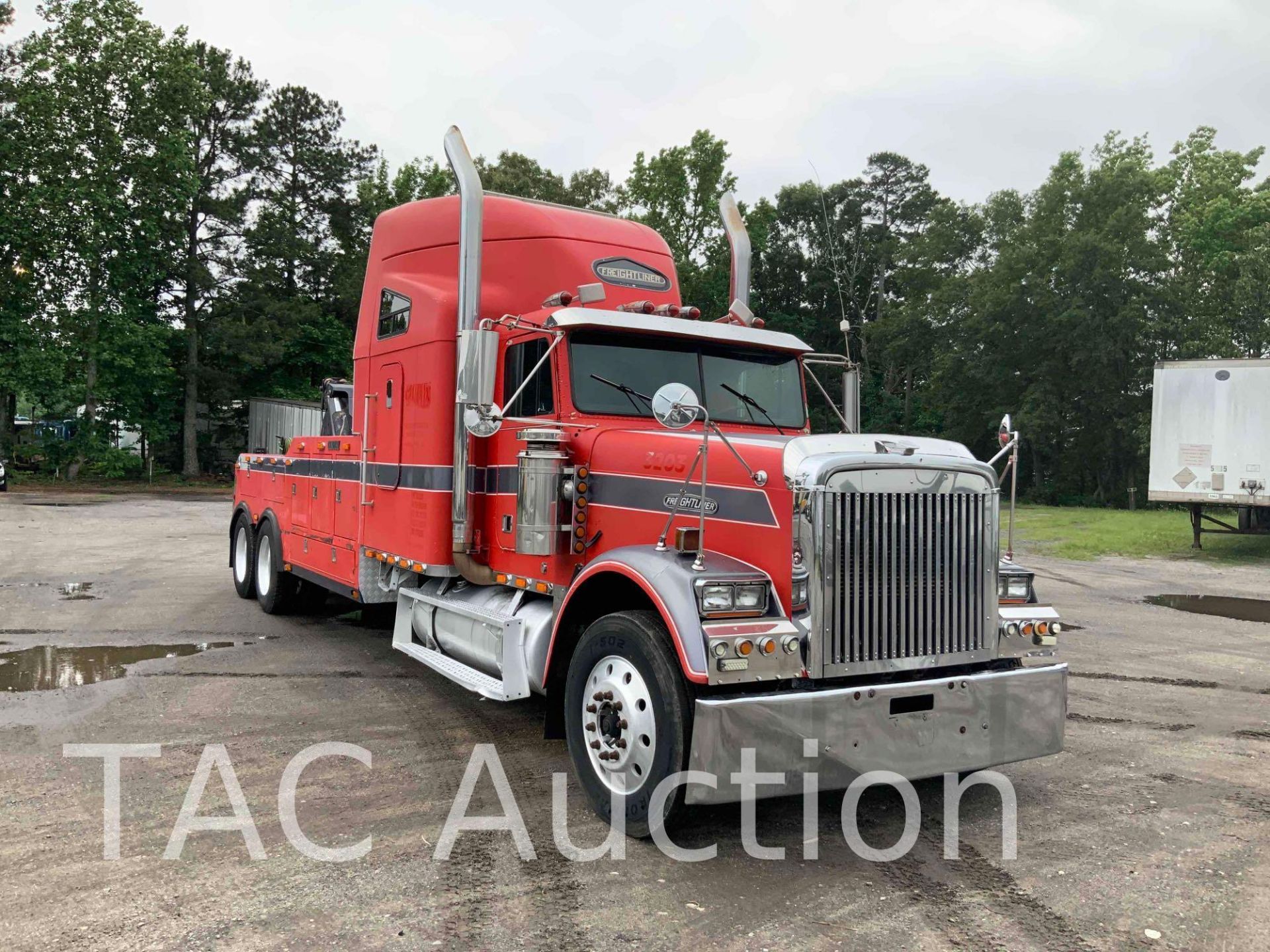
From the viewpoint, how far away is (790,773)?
4.05 m

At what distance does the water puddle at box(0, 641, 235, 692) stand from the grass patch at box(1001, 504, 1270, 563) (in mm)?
13590

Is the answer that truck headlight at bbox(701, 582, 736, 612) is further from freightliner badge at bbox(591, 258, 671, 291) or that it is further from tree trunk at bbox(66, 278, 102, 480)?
tree trunk at bbox(66, 278, 102, 480)

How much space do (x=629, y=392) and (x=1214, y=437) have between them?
651 inches

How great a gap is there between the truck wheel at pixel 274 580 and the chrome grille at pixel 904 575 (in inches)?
285

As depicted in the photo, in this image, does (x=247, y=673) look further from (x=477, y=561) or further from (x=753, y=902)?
(x=753, y=902)

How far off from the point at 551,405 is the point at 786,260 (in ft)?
168

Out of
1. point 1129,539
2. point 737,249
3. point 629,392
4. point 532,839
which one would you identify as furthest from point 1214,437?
point 532,839

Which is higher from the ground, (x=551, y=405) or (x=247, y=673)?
(x=551, y=405)

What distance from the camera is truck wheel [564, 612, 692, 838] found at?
4191mm

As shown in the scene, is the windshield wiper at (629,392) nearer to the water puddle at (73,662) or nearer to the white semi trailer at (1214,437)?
the water puddle at (73,662)

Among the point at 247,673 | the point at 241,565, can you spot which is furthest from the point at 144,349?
the point at 247,673

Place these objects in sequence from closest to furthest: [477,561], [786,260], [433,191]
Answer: [477,561] → [433,191] → [786,260]

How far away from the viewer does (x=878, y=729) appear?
4.15 m

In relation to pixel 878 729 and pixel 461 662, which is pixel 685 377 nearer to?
pixel 461 662
